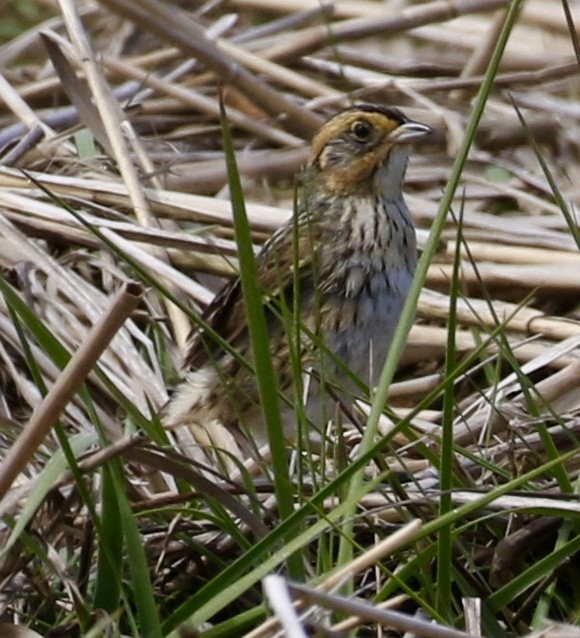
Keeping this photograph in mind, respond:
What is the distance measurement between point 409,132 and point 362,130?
126 mm

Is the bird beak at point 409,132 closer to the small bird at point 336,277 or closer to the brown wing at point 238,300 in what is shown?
the small bird at point 336,277

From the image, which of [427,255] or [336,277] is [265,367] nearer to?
[427,255]

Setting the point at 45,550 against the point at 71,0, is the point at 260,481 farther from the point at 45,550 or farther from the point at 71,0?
the point at 71,0

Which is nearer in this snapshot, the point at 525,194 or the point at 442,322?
the point at 442,322

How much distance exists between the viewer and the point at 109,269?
12.7ft

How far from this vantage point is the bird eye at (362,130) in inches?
141

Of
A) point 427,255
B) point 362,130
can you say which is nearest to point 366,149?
point 362,130

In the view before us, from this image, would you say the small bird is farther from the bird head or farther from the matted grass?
the matted grass

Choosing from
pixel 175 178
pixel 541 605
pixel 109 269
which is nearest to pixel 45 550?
pixel 541 605

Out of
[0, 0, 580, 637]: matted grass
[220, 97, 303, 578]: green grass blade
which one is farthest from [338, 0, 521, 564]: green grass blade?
[220, 97, 303, 578]: green grass blade

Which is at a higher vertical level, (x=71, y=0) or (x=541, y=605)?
(x=71, y=0)

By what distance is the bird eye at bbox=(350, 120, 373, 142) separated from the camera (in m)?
3.58

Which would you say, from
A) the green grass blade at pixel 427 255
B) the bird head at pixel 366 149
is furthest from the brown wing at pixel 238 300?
the green grass blade at pixel 427 255

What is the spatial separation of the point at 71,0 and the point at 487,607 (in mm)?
2378
